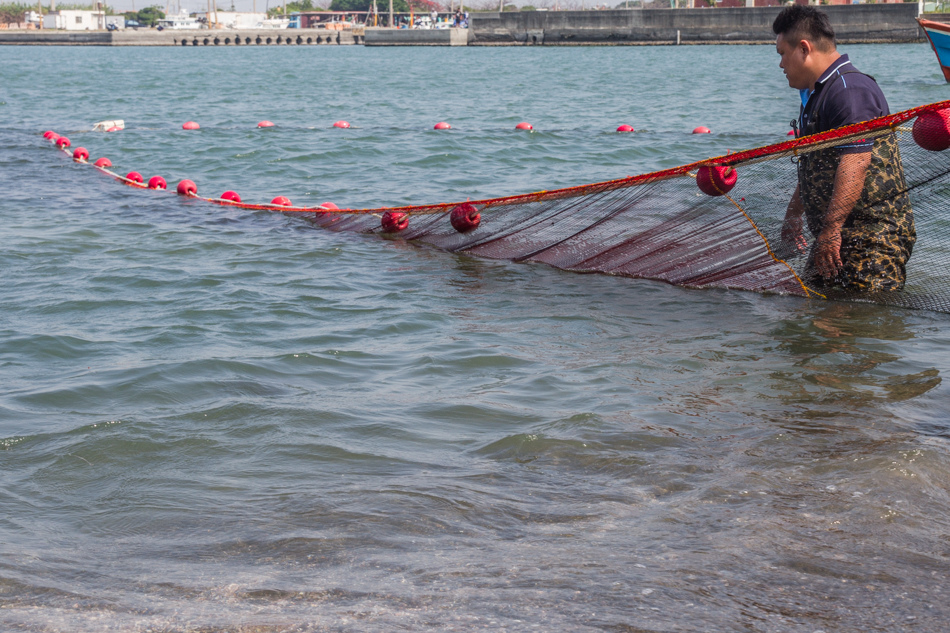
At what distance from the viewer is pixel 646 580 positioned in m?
3.12

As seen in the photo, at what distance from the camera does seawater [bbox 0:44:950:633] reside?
3.07 metres

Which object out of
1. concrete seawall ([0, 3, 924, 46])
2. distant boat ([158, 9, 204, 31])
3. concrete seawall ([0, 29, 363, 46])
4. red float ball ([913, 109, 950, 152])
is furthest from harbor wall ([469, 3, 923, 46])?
red float ball ([913, 109, 950, 152])

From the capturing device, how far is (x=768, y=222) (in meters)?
6.61

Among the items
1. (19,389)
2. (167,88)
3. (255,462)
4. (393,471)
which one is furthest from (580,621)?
(167,88)

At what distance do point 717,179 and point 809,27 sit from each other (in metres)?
1.29

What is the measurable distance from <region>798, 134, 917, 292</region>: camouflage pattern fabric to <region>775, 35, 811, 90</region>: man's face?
49 cm

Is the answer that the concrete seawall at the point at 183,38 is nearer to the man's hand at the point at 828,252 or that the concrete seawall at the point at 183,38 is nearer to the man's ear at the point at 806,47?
the man's hand at the point at 828,252

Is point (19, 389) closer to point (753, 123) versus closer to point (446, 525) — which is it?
point (446, 525)

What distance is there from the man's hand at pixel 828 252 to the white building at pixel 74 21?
139035 millimetres

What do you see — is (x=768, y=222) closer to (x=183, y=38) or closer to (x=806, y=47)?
(x=806, y=47)

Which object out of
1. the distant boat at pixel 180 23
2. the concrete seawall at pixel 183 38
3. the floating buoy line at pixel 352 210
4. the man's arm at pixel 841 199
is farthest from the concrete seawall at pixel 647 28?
the man's arm at pixel 841 199

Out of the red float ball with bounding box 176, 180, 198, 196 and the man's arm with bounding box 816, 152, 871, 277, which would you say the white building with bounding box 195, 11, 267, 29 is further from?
the man's arm with bounding box 816, 152, 871, 277

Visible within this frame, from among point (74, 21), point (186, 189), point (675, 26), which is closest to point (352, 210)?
point (186, 189)

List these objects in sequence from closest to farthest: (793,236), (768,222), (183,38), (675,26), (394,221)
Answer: (793,236) → (768,222) → (394,221) → (675,26) → (183,38)
